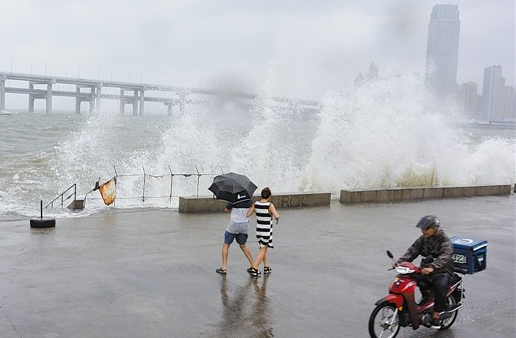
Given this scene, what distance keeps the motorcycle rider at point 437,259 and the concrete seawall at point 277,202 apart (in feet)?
24.4

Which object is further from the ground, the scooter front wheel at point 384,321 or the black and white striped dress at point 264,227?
the black and white striped dress at point 264,227

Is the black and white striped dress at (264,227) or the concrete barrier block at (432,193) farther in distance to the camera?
the concrete barrier block at (432,193)

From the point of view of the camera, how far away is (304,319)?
620 centimetres

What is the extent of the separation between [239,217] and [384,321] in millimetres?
2859

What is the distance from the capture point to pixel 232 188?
803 cm

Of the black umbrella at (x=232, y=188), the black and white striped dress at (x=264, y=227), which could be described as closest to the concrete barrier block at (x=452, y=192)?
the black umbrella at (x=232, y=188)

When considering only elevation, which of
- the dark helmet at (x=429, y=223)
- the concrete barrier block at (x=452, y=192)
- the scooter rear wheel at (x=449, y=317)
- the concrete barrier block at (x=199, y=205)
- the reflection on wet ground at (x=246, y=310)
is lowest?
the reflection on wet ground at (x=246, y=310)

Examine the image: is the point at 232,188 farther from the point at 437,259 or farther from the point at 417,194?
the point at 417,194

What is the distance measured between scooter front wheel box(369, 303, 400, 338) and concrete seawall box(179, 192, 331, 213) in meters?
7.56

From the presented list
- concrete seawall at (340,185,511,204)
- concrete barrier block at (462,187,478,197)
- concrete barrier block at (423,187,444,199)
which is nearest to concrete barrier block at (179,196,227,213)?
concrete seawall at (340,185,511,204)

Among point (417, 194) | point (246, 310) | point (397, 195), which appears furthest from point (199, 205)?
point (417, 194)

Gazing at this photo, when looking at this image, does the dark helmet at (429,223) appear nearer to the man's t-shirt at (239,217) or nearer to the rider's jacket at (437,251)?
the rider's jacket at (437,251)

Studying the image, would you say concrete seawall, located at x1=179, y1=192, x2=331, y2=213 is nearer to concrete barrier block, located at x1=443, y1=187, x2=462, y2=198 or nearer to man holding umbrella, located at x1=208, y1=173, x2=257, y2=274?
man holding umbrella, located at x1=208, y1=173, x2=257, y2=274

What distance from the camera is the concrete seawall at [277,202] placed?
1270 centimetres
